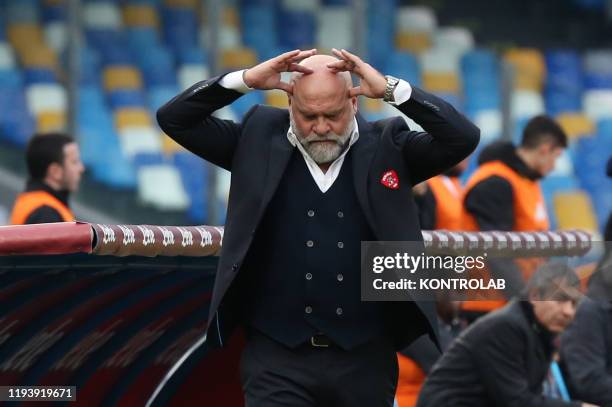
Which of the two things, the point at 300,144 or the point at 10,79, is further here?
the point at 10,79

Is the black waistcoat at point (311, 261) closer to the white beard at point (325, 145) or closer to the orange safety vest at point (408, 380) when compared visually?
the white beard at point (325, 145)

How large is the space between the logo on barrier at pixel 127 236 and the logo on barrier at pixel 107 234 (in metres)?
0.06

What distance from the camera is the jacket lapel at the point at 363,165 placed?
4594 millimetres

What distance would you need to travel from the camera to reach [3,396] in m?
4.88

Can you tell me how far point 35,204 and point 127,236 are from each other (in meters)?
2.72

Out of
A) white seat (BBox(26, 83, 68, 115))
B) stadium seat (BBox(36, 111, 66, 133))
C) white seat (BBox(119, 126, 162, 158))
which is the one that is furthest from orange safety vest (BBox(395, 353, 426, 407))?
white seat (BBox(119, 126, 162, 158))

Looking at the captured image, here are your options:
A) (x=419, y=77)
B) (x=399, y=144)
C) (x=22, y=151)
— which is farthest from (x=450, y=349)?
(x=419, y=77)

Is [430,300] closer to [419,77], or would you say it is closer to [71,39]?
[71,39]

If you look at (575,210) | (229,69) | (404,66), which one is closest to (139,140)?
(229,69)

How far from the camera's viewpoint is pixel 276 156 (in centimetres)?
464

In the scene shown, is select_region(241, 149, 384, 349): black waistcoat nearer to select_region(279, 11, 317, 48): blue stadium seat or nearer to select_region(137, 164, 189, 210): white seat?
select_region(137, 164, 189, 210): white seat

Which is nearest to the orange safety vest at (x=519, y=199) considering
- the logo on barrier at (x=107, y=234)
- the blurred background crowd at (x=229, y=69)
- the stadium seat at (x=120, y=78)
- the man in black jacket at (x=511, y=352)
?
the man in black jacket at (x=511, y=352)

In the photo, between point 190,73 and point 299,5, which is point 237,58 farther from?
point 299,5

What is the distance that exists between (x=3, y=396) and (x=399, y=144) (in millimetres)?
1362
